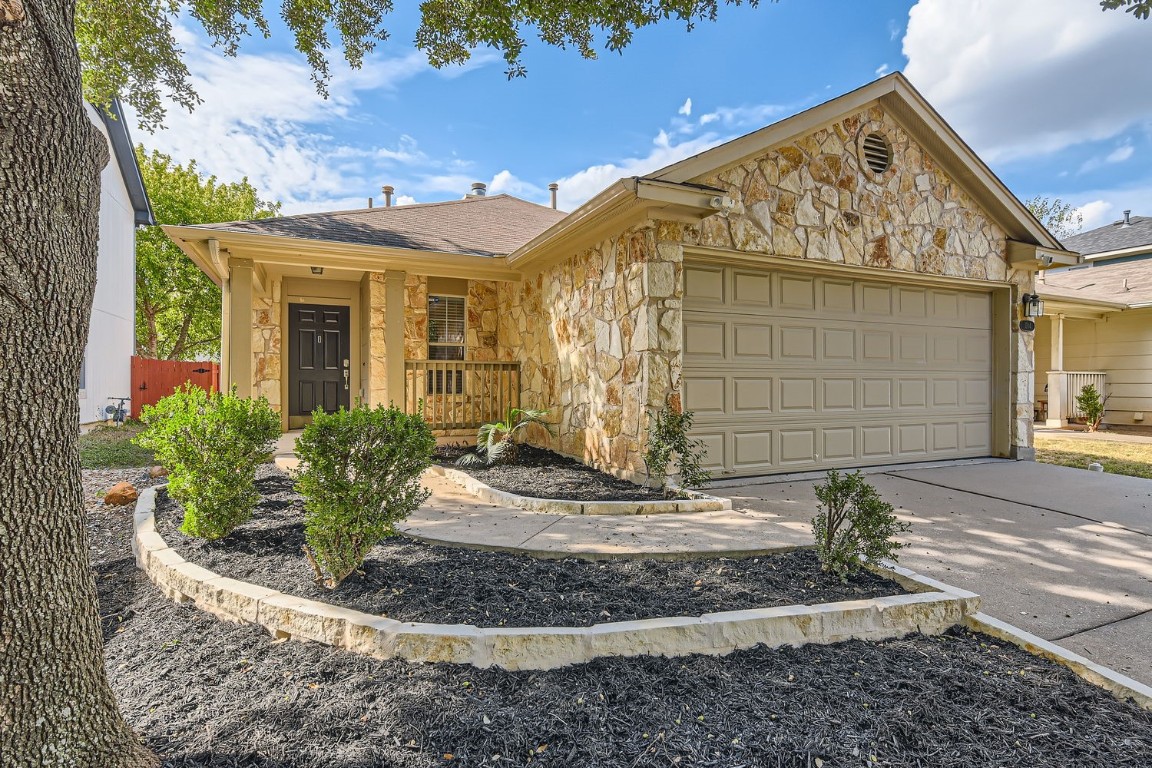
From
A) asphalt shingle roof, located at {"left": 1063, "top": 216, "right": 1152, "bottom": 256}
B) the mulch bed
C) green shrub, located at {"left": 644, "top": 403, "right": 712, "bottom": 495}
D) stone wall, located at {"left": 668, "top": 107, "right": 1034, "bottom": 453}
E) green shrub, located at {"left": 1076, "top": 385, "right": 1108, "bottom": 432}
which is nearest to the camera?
the mulch bed

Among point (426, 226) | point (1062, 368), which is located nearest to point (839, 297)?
point (426, 226)

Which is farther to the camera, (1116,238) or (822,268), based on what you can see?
(1116,238)

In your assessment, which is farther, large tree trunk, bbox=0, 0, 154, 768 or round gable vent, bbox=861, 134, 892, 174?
round gable vent, bbox=861, 134, 892, 174

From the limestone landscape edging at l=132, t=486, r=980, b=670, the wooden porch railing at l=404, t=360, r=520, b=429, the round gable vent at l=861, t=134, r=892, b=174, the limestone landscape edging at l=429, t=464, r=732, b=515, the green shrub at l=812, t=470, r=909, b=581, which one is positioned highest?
the round gable vent at l=861, t=134, r=892, b=174

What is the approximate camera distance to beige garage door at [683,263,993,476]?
5.72m

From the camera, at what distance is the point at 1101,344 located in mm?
12492

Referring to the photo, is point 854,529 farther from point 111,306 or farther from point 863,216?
point 111,306

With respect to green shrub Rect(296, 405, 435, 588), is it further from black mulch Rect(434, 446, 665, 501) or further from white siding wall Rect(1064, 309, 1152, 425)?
white siding wall Rect(1064, 309, 1152, 425)

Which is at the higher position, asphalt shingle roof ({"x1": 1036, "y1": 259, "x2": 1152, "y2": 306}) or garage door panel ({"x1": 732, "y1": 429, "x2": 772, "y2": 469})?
asphalt shingle roof ({"x1": 1036, "y1": 259, "x2": 1152, "y2": 306})

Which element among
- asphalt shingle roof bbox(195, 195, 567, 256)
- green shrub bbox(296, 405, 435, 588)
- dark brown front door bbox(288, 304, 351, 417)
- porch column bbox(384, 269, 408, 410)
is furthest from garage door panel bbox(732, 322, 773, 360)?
dark brown front door bbox(288, 304, 351, 417)

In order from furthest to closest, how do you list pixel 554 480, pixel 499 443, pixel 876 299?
pixel 876 299 → pixel 499 443 → pixel 554 480

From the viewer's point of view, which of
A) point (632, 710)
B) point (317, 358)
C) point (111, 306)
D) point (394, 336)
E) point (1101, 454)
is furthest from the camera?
point (111, 306)

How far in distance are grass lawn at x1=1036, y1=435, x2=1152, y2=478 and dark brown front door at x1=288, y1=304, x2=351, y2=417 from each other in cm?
1058

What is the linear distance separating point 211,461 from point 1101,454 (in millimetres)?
11306
